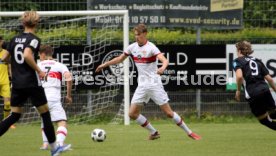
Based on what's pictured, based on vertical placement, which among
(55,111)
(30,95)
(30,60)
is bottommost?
(55,111)

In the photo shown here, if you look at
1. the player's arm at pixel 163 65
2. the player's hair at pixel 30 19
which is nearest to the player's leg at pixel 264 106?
the player's arm at pixel 163 65

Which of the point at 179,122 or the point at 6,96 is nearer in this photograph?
the point at 179,122

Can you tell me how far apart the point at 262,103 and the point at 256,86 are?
294mm

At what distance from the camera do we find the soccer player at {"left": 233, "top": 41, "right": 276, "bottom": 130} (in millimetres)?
11445

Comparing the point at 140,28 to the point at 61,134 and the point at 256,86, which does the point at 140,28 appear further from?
the point at 61,134

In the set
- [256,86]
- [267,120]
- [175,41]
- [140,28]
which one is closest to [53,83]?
[140,28]

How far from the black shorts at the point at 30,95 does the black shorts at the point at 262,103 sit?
3.86 metres

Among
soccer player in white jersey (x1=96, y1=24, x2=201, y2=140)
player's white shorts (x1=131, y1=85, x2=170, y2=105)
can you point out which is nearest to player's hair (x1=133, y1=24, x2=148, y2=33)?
soccer player in white jersey (x1=96, y1=24, x2=201, y2=140)

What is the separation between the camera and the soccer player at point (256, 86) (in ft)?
37.6

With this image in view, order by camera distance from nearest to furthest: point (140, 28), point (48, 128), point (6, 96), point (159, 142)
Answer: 1. point (48, 128)
2. point (159, 142)
3. point (140, 28)
4. point (6, 96)

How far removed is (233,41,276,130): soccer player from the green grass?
19.3 inches

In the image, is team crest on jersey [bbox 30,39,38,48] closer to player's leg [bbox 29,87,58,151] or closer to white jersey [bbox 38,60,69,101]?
player's leg [bbox 29,87,58,151]

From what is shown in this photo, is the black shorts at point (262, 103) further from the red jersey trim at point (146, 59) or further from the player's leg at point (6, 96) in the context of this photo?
the player's leg at point (6, 96)

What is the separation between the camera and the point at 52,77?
1091 centimetres
